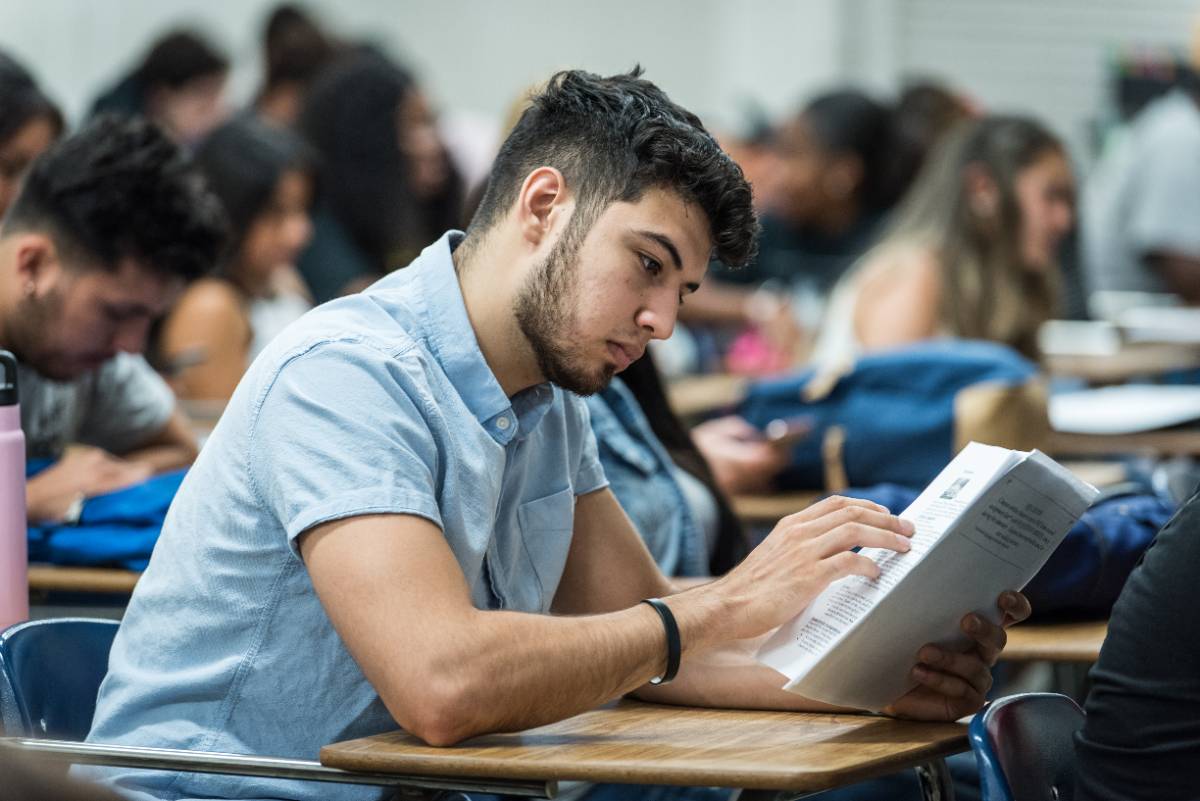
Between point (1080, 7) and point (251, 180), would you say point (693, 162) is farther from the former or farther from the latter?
point (1080, 7)

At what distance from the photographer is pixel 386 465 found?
1652 millimetres

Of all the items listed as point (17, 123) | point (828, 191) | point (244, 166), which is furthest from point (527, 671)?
point (828, 191)

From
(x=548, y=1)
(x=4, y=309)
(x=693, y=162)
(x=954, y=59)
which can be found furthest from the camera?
(x=954, y=59)

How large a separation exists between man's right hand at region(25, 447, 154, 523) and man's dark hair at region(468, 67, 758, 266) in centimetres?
105

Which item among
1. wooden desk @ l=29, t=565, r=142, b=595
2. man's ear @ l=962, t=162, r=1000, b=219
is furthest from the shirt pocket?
man's ear @ l=962, t=162, r=1000, b=219

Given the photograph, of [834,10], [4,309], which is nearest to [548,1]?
[834,10]

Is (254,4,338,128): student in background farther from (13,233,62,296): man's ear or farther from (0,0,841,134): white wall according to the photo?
(13,233,62,296): man's ear

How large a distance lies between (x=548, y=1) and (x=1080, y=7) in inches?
121

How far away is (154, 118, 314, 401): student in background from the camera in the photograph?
4215mm

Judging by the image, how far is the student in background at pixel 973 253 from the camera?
13.9 ft

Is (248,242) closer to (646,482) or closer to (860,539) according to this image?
(646,482)

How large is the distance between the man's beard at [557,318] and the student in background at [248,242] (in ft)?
8.22

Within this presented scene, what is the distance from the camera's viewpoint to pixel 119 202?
8.66 feet

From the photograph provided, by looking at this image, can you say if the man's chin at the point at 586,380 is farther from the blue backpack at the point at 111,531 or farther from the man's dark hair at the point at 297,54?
the man's dark hair at the point at 297,54
